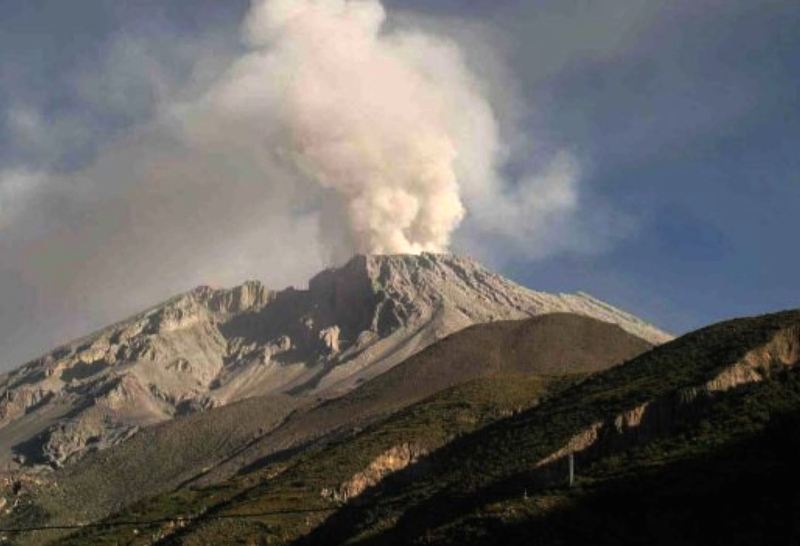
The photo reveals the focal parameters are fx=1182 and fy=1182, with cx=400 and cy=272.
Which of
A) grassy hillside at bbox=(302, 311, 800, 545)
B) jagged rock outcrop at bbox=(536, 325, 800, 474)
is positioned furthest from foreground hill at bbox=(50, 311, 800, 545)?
grassy hillside at bbox=(302, 311, 800, 545)

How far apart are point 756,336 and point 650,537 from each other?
50749mm

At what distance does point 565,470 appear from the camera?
8725 centimetres

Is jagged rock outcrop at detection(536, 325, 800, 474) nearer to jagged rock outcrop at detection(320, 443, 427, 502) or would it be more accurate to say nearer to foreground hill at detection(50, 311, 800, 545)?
foreground hill at detection(50, 311, 800, 545)

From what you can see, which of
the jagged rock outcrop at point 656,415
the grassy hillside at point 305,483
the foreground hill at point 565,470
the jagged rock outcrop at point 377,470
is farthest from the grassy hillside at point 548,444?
the grassy hillside at point 305,483

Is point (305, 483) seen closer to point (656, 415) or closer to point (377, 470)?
point (377, 470)

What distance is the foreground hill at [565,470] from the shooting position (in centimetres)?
6266

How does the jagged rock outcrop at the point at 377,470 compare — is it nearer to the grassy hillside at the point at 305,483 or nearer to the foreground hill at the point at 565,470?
the foreground hill at the point at 565,470

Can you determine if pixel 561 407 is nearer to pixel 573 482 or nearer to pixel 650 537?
pixel 573 482

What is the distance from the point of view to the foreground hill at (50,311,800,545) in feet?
206

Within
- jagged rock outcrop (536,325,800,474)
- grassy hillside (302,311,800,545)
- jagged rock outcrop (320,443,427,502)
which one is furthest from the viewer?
jagged rock outcrop (320,443,427,502)

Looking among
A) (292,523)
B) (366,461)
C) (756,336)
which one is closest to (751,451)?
(756,336)

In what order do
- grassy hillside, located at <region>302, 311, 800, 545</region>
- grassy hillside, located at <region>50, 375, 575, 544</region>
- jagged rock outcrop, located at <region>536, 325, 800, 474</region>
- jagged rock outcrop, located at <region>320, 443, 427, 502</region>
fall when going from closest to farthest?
grassy hillside, located at <region>302, 311, 800, 545</region>
jagged rock outcrop, located at <region>536, 325, 800, 474</region>
grassy hillside, located at <region>50, 375, 575, 544</region>
jagged rock outcrop, located at <region>320, 443, 427, 502</region>

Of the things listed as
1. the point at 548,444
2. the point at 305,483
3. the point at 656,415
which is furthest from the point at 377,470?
the point at 656,415

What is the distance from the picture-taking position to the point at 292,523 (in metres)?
106
